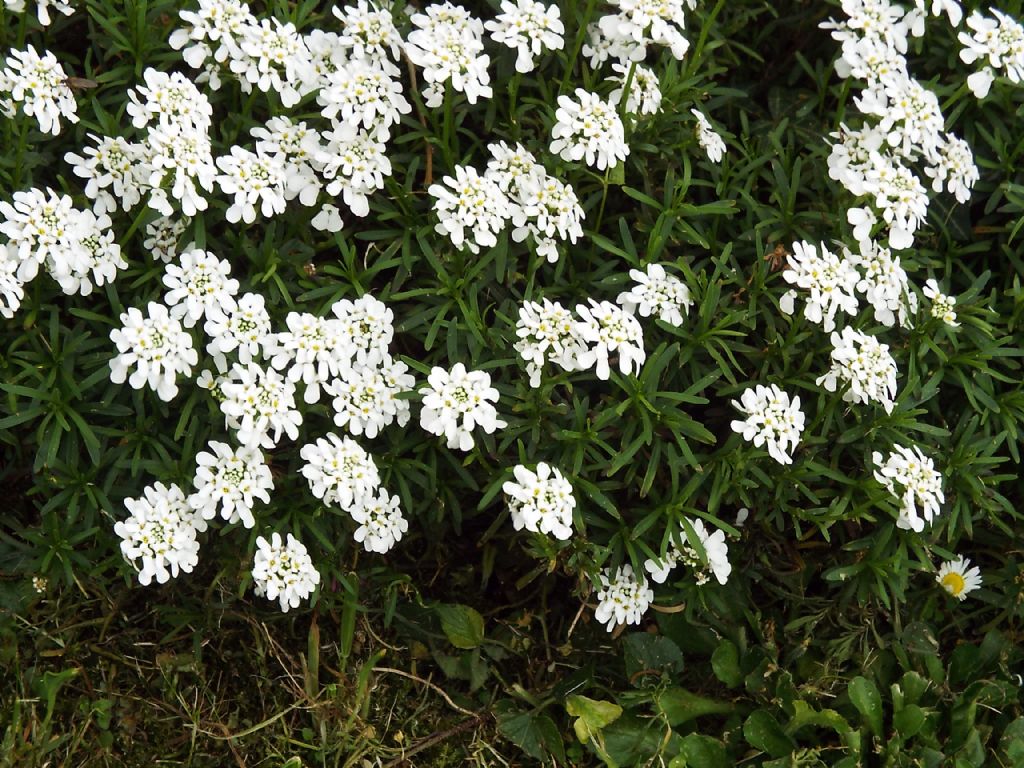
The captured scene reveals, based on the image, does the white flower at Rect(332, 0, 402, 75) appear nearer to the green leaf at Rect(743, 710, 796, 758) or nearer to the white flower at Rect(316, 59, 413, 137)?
the white flower at Rect(316, 59, 413, 137)

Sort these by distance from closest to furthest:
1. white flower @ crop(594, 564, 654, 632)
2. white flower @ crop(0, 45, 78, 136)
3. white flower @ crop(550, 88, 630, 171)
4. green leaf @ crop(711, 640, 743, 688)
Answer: white flower @ crop(0, 45, 78, 136), white flower @ crop(550, 88, 630, 171), white flower @ crop(594, 564, 654, 632), green leaf @ crop(711, 640, 743, 688)

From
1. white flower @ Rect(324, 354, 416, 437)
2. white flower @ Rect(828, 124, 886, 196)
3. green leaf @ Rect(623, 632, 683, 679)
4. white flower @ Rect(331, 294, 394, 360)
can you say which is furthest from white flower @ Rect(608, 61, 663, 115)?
green leaf @ Rect(623, 632, 683, 679)

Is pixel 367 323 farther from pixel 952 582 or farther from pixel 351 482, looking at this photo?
pixel 952 582

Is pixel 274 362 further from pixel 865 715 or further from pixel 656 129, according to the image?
pixel 865 715

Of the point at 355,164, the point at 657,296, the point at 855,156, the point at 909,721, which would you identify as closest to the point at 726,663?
the point at 909,721

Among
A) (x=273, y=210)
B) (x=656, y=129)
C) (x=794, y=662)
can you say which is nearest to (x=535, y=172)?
(x=656, y=129)
